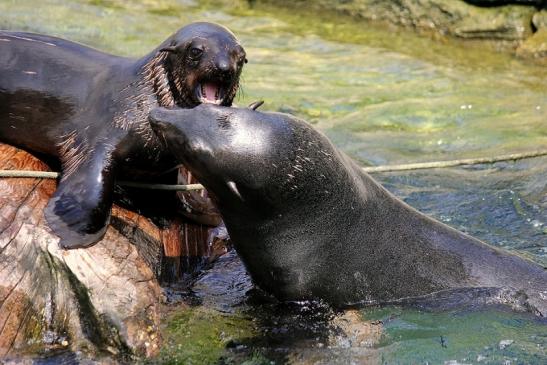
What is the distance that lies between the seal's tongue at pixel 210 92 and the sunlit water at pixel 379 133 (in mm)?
1214

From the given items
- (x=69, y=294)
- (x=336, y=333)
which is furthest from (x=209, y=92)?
(x=336, y=333)

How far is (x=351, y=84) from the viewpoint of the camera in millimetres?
13156

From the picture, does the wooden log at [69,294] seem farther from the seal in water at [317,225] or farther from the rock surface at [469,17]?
the rock surface at [469,17]

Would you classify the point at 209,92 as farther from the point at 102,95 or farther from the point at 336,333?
the point at 336,333

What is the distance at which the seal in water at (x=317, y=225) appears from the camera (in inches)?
213

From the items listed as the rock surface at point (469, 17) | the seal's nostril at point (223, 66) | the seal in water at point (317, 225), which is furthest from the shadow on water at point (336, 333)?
the rock surface at point (469, 17)

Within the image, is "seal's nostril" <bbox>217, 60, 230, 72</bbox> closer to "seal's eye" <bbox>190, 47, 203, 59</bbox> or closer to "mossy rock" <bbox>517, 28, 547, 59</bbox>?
"seal's eye" <bbox>190, 47, 203, 59</bbox>

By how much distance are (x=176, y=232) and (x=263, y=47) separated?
8.63 metres

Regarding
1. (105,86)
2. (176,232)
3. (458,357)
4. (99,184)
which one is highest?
(105,86)

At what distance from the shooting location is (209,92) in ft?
20.3

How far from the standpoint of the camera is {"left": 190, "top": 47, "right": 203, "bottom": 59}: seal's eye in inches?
241

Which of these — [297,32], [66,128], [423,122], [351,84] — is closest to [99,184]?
[66,128]

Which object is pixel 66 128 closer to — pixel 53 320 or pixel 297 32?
pixel 53 320

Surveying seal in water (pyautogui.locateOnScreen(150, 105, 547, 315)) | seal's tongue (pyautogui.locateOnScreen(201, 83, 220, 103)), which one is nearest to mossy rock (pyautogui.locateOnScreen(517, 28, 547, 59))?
seal in water (pyautogui.locateOnScreen(150, 105, 547, 315))
